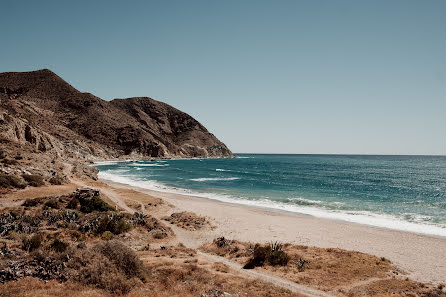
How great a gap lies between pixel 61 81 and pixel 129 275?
15710 centimetres

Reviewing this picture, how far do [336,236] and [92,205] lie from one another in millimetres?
20814

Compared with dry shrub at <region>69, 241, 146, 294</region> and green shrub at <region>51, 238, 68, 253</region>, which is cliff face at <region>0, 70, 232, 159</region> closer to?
green shrub at <region>51, 238, 68, 253</region>

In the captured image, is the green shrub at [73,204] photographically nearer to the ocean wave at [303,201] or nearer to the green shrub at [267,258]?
the green shrub at [267,258]

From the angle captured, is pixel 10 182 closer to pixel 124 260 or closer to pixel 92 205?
pixel 92 205

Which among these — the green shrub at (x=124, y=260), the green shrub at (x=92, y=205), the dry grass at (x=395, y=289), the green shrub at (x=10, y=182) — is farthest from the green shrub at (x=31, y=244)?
the green shrub at (x=10, y=182)

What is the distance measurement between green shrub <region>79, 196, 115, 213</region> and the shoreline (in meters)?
8.36

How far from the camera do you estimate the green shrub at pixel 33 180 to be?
90.2 feet

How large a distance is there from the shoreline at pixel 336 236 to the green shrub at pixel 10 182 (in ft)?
52.7

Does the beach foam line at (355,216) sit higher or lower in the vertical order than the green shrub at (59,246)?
lower

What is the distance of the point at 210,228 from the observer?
22.8 m

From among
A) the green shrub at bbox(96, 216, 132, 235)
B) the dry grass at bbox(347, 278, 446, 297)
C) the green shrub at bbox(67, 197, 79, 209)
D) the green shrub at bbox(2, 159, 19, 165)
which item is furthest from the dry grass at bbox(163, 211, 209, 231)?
the green shrub at bbox(2, 159, 19, 165)

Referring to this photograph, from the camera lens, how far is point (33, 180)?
27906 millimetres

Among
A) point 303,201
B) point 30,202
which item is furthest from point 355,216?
point 30,202

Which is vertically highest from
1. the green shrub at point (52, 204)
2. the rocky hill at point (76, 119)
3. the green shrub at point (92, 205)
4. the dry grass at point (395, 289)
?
the rocky hill at point (76, 119)
